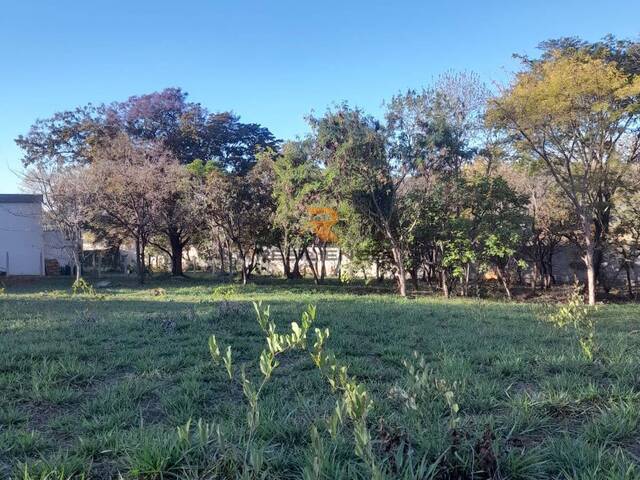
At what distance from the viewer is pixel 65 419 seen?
293 centimetres

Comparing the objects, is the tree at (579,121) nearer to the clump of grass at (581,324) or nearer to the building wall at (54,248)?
the clump of grass at (581,324)

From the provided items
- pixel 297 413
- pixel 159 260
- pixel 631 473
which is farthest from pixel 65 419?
pixel 159 260

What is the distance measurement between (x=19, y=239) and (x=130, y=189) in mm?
8483

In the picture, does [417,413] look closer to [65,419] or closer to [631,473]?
[631,473]

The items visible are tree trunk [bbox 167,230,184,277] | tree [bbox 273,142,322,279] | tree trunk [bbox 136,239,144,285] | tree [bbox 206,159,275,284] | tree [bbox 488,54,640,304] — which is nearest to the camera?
tree [bbox 488,54,640,304]

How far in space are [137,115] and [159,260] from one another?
13.2 metres

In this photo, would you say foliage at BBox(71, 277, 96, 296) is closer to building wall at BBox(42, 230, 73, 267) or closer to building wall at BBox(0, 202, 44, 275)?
building wall at BBox(42, 230, 73, 267)

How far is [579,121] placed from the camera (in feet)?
38.5

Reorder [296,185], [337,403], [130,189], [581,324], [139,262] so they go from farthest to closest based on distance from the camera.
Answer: [139,262] < [130,189] < [296,185] < [581,324] < [337,403]

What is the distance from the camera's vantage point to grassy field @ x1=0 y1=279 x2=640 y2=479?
211 centimetres

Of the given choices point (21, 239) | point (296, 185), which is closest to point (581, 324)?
point (296, 185)

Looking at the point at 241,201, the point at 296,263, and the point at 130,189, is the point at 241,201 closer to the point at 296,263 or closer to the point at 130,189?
the point at 130,189

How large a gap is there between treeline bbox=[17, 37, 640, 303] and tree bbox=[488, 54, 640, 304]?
41 millimetres

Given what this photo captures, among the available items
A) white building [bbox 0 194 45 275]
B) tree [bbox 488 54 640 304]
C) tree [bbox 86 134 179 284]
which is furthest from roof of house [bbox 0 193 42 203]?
tree [bbox 488 54 640 304]
